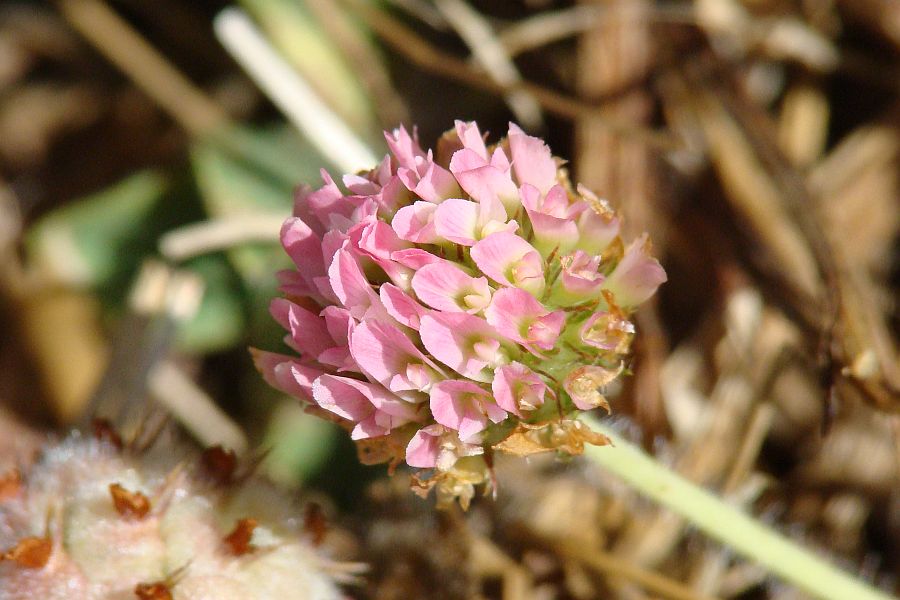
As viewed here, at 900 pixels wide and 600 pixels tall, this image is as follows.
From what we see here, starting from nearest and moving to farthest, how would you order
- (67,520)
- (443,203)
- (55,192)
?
1. (443,203)
2. (67,520)
3. (55,192)

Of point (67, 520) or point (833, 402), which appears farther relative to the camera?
point (833, 402)

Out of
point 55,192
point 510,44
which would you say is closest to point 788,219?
point 510,44

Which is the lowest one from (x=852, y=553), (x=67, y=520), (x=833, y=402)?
(x=67, y=520)

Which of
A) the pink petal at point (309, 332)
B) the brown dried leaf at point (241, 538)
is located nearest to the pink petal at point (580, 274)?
the pink petal at point (309, 332)

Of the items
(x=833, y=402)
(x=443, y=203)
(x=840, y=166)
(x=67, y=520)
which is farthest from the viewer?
(x=840, y=166)

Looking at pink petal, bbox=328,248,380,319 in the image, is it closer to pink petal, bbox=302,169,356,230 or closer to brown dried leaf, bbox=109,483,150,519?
pink petal, bbox=302,169,356,230

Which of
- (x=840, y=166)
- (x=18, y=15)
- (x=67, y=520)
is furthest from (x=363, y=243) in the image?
(x=18, y=15)

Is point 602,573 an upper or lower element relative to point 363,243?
lower

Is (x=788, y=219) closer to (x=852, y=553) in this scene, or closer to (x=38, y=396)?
(x=852, y=553)
